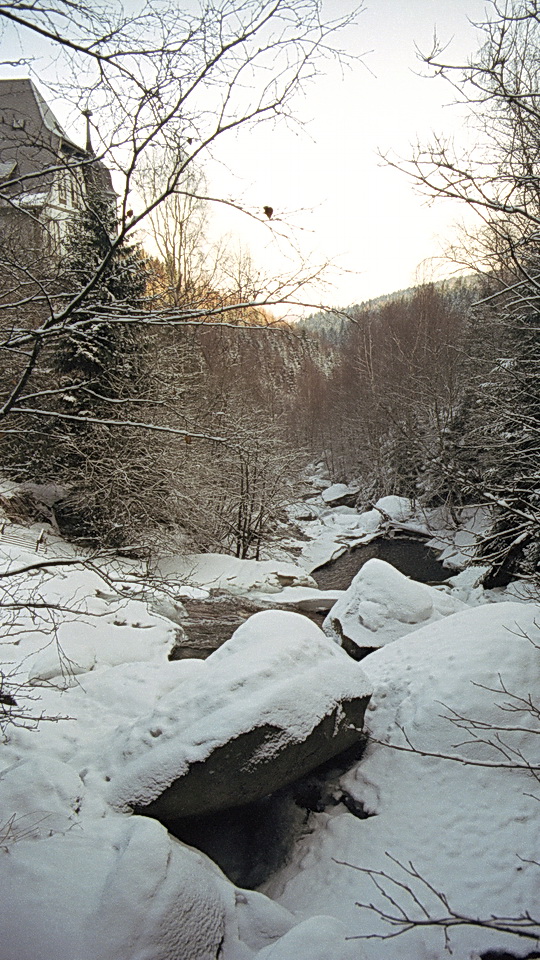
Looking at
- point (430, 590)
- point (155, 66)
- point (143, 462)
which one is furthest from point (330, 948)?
point (143, 462)

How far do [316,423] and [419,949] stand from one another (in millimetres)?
38494

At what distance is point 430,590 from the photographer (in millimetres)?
8625

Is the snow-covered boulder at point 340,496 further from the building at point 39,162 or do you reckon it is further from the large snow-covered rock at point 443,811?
the building at point 39,162

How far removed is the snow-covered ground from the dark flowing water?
29.3 feet

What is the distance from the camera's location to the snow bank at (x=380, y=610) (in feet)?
24.0

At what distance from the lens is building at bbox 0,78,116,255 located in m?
2.16

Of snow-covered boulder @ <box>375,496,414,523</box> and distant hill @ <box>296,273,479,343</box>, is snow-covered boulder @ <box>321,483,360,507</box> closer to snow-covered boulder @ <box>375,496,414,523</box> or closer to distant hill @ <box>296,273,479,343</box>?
snow-covered boulder @ <box>375,496,414,523</box>

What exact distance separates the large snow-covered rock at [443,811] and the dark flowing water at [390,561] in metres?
8.58

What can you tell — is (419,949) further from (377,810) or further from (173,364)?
(173,364)

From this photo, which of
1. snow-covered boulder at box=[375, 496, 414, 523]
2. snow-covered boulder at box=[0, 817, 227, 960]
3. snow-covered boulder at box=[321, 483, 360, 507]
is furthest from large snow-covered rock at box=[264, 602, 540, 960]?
snow-covered boulder at box=[321, 483, 360, 507]

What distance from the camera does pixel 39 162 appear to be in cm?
248

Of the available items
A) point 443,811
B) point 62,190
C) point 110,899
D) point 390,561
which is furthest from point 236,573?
point 62,190

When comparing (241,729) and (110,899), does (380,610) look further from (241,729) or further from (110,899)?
(110,899)

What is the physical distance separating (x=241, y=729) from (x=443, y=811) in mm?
1840
